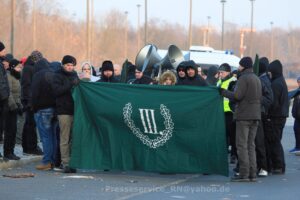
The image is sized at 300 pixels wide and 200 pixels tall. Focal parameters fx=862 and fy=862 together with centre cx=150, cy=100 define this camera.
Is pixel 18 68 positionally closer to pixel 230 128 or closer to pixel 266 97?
pixel 230 128

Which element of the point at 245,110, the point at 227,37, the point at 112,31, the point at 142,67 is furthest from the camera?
the point at 227,37

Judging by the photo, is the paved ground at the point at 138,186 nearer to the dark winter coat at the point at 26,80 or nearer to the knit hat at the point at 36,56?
the dark winter coat at the point at 26,80

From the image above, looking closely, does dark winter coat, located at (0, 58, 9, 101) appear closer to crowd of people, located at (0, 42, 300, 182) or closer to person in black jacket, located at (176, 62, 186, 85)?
crowd of people, located at (0, 42, 300, 182)

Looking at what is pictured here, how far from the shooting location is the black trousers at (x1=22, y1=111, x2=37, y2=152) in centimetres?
1552

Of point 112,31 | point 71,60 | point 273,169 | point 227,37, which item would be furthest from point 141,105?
point 227,37

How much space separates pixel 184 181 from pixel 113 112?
59.6 inches

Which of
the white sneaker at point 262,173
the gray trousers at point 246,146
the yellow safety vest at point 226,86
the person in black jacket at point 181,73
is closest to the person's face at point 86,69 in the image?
the person in black jacket at point 181,73

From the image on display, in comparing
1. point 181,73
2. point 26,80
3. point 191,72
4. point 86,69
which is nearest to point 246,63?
point 191,72

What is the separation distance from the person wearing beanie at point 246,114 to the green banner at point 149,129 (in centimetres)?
24

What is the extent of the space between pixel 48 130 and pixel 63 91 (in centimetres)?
85

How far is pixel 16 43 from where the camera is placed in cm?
7394

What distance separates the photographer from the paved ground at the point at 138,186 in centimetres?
1122

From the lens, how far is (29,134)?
15578mm

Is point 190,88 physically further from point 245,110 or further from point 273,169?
point 273,169
